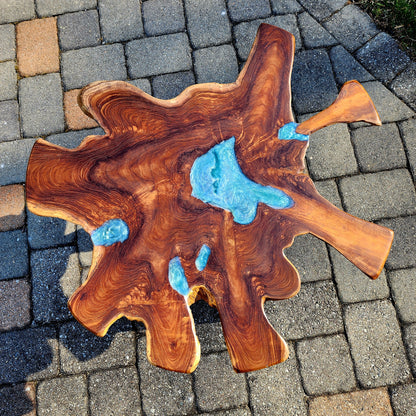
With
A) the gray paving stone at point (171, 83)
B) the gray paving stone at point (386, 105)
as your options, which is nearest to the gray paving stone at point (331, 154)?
the gray paving stone at point (386, 105)

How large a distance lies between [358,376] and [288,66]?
1761 millimetres

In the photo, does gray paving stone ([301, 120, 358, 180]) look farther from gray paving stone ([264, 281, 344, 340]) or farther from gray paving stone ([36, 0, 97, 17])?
gray paving stone ([36, 0, 97, 17])

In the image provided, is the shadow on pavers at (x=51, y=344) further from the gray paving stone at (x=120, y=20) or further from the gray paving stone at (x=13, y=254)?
the gray paving stone at (x=120, y=20)

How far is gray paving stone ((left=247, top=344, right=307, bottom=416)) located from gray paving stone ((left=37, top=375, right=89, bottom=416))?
3.16 feet

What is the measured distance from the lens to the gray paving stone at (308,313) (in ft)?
8.00

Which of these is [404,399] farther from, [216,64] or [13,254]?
[13,254]

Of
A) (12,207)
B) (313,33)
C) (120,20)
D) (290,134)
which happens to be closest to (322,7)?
(313,33)

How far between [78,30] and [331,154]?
1.91 metres

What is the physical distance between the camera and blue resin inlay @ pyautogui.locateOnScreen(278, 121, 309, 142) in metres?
1.86

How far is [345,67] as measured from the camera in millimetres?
2760

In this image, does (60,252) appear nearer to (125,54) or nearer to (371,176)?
(125,54)

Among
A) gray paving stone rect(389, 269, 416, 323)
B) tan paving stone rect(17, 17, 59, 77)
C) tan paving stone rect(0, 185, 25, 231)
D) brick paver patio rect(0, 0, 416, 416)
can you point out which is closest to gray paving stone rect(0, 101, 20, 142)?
brick paver patio rect(0, 0, 416, 416)

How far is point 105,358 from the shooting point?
2412 mm

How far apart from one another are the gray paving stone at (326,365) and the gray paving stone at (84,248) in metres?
1.36
